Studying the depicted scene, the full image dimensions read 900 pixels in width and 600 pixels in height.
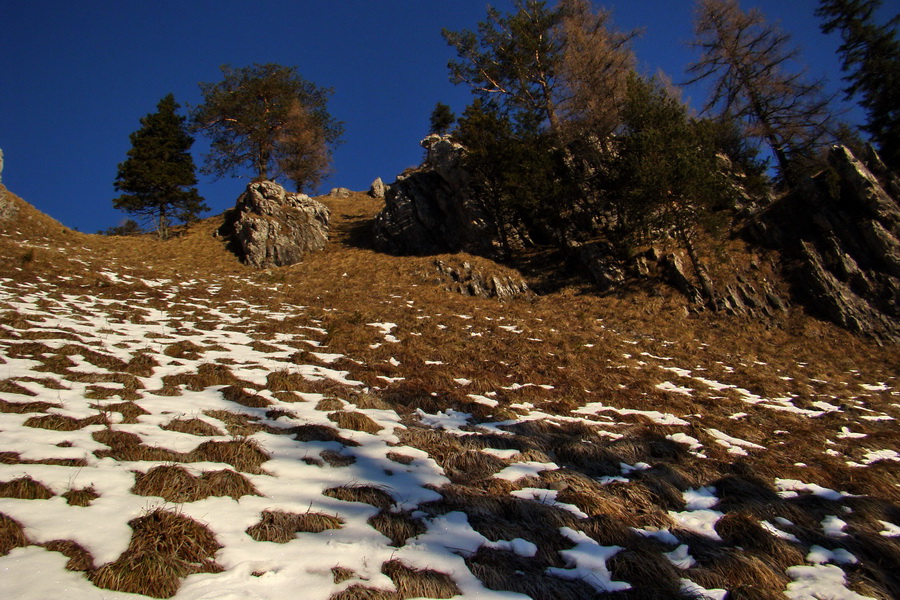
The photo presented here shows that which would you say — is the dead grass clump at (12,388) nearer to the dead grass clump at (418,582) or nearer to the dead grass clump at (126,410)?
the dead grass clump at (126,410)

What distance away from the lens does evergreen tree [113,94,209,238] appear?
98.7ft

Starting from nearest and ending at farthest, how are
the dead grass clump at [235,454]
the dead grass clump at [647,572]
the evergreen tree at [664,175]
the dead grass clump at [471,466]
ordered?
1. the dead grass clump at [647,572]
2. the dead grass clump at [235,454]
3. the dead grass clump at [471,466]
4. the evergreen tree at [664,175]

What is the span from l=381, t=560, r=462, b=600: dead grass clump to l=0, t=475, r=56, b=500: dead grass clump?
3190 mm

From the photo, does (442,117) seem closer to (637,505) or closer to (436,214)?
(436,214)

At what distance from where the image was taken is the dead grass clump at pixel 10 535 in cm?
294

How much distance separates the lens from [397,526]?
3.89 metres

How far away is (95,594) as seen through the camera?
105 inches

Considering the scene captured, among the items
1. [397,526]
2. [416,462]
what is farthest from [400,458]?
[397,526]

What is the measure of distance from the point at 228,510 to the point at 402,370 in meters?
5.84

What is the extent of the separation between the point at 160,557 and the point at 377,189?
43934 mm

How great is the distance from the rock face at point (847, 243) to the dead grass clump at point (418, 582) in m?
19.9

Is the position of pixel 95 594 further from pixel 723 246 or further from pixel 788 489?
pixel 723 246

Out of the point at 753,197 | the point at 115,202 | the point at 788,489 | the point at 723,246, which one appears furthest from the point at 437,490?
the point at 115,202

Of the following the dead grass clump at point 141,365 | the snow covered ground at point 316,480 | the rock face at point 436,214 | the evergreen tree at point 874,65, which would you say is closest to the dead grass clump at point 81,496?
the snow covered ground at point 316,480
